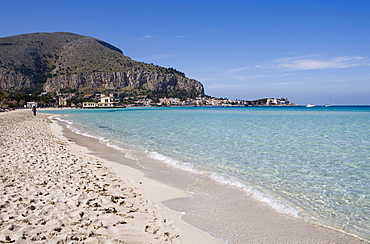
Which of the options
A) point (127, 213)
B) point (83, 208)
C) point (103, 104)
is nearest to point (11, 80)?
point (103, 104)

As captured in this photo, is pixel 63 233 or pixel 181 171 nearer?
pixel 63 233

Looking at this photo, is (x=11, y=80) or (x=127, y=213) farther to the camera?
(x=11, y=80)

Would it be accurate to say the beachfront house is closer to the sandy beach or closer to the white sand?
the white sand

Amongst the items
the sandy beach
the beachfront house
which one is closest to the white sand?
Answer: the sandy beach

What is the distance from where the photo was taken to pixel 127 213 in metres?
5.11

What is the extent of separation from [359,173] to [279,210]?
4797 mm

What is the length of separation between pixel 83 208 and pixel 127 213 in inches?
31.5

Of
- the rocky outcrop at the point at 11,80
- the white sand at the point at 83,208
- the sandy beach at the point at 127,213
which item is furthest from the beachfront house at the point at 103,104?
the sandy beach at the point at 127,213

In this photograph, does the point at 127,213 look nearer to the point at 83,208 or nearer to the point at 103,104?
the point at 83,208

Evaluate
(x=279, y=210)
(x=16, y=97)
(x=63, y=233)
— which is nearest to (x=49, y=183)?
(x=63, y=233)

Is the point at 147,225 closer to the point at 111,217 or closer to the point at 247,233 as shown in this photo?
the point at 111,217

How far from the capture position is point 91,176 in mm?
7781

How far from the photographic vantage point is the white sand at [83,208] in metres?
4.05

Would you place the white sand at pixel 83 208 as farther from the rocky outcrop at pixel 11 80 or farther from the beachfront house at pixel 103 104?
the rocky outcrop at pixel 11 80
